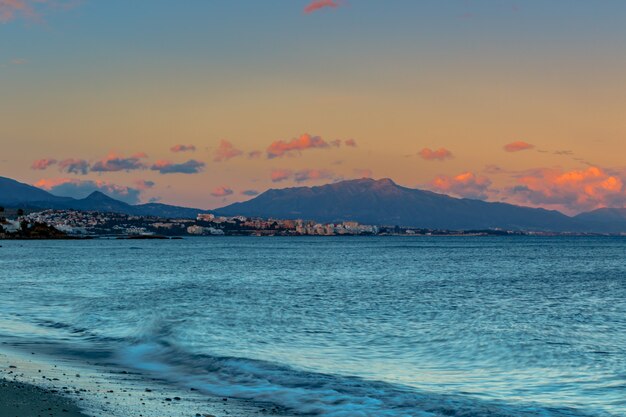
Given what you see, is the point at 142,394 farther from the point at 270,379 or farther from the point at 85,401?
the point at 270,379

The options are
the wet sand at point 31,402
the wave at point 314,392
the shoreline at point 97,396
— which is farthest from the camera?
the wave at point 314,392

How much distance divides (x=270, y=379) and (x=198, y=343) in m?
8.79

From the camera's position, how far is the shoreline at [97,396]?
15344 mm

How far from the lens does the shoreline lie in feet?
50.3

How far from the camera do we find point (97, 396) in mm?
17219

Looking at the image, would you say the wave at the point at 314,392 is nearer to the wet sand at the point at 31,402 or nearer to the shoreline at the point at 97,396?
the shoreline at the point at 97,396

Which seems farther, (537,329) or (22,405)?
(537,329)

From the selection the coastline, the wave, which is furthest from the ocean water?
the coastline

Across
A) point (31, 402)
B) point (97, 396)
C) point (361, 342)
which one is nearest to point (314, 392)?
point (97, 396)

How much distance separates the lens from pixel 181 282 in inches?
2793

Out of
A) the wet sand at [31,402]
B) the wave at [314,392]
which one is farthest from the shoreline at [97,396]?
the wave at [314,392]

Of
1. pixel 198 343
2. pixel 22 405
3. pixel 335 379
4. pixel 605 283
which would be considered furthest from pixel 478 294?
pixel 22 405

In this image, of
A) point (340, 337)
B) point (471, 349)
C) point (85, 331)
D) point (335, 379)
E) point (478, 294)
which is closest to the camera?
point (335, 379)

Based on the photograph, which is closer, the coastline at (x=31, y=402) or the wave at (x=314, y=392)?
the coastline at (x=31, y=402)
